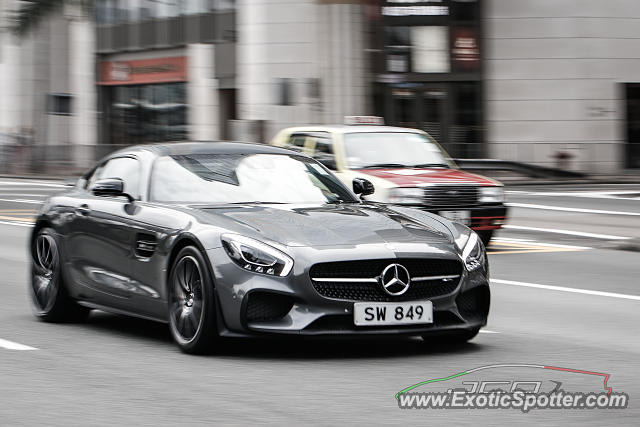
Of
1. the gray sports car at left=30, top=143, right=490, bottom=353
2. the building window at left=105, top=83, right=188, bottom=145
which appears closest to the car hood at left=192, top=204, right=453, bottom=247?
the gray sports car at left=30, top=143, right=490, bottom=353

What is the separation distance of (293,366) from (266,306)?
361 mm

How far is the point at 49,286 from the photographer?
8914 mm

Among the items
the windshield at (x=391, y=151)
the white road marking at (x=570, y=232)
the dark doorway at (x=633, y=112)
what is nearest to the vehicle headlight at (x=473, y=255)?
the windshield at (x=391, y=151)

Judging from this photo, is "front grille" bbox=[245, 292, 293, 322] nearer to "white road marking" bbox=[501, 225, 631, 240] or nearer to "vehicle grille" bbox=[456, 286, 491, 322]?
"vehicle grille" bbox=[456, 286, 491, 322]

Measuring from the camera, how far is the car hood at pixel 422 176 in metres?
14.5

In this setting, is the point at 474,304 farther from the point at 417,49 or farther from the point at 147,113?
the point at 147,113

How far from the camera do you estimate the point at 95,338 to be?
8023mm

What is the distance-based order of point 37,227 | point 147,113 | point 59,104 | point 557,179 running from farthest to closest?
point 147,113, point 59,104, point 557,179, point 37,227

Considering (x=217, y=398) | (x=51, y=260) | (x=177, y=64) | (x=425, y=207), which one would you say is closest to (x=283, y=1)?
(x=177, y=64)

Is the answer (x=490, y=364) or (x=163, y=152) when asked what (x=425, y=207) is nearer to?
(x=163, y=152)

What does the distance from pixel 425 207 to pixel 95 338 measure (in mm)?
6897

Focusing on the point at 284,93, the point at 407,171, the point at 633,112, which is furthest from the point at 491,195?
the point at 633,112

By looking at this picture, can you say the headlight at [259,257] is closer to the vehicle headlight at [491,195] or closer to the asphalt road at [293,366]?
the asphalt road at [293,366]

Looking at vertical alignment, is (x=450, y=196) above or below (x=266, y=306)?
above
